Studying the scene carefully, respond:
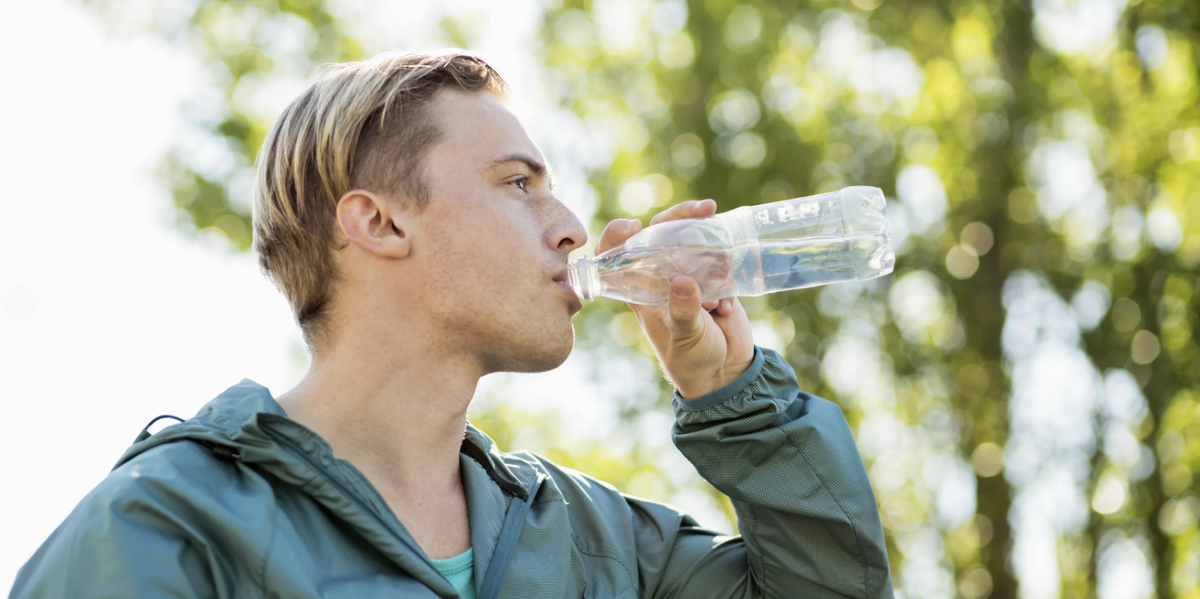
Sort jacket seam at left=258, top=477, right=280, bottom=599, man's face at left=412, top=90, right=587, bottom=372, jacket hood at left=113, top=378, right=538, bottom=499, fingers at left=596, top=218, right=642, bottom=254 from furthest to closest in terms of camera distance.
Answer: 1. fingers at left=596, top=218, right=642, bottom=254
2. man's face at left=412, top=90, right=587, bottom=372
3. jacket hood at left=113, top=378, right=538, bottom=499
4. jacket seam at left=258, top=477, right=280, bottom=599

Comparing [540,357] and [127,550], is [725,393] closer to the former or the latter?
[540,357]

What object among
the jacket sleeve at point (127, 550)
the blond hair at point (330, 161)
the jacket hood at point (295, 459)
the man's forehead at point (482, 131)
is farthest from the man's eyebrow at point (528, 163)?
the jacket sleeve at point (127, 550)

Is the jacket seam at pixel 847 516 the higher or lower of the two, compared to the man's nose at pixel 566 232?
lower

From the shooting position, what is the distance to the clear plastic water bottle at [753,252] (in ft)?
9.37

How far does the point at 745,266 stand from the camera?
126 inches

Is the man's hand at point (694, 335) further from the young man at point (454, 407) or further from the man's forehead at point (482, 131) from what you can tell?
the man's forehead at point (482, 131)

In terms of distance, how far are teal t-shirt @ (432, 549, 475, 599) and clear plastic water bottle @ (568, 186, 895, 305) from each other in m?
0.69

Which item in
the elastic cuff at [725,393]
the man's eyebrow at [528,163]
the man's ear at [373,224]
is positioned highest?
the man's eyebrow at [528,163]

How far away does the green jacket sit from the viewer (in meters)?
1.88

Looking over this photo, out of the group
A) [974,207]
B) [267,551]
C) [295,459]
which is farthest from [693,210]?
[974,207]

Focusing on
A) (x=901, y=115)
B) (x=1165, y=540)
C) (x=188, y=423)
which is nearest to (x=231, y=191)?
(x=901, y=115)

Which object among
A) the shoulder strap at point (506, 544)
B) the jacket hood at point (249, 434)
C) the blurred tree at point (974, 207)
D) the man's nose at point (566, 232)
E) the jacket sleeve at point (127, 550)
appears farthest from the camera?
the blurred tree at point (974, 207)

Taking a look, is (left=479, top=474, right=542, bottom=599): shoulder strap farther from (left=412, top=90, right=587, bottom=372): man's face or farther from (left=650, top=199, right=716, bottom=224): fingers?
(left=650, top=199, right=716, bottom=224): fingers

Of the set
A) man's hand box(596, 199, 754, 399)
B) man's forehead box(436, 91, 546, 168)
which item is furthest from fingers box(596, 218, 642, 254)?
man's forehead box(436, 91, 546, 168)
